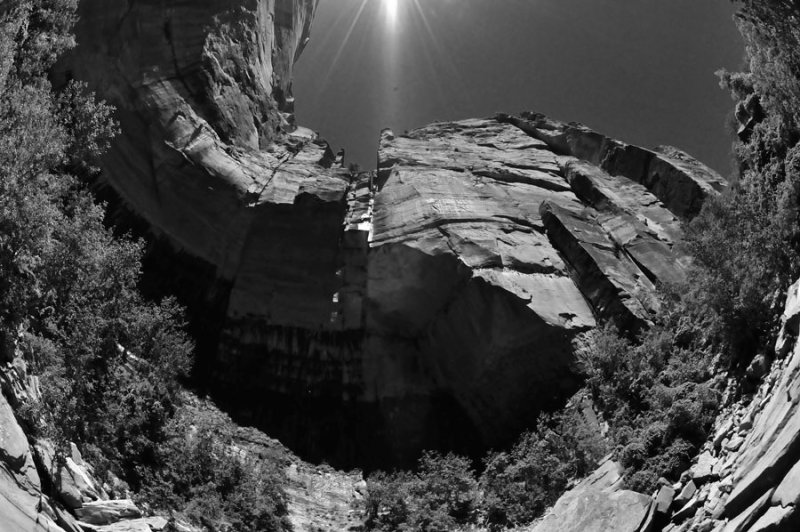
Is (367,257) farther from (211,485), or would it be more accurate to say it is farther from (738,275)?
(738,275)

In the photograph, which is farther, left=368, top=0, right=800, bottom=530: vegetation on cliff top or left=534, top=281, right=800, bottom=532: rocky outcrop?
left=368, top=0, right=800, bottom=530: vegetation on cliff top

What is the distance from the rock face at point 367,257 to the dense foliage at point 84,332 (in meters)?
3.00

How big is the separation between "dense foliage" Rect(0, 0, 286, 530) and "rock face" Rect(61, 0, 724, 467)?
2995 mm

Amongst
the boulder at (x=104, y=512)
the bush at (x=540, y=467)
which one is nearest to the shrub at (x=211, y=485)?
the boulder at (x=104, y=512)

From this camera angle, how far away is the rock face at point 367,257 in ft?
66.0

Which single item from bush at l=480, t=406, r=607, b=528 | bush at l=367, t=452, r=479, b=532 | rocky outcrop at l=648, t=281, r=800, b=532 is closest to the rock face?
bush at l=480, t=406, r=607, b=528

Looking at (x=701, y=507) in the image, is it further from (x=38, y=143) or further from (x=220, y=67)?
(x=220, y=67)

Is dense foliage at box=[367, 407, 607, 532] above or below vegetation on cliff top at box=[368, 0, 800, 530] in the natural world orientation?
below

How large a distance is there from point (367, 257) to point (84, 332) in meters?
10.00

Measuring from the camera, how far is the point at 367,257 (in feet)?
75.5

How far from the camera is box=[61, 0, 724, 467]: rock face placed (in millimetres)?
20109

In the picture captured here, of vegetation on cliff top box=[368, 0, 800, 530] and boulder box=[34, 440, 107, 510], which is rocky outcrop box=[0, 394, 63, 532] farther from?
vegetation on cliff top box=[368, 0, 800, 530]

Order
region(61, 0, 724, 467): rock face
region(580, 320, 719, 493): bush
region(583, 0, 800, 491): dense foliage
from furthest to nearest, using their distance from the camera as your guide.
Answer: region(61, 0, 724, 467): rock face
region(580, 320, 719, 493): bush
region(583, 0, 800, 491): dense foliage

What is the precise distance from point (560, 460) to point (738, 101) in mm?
8981
